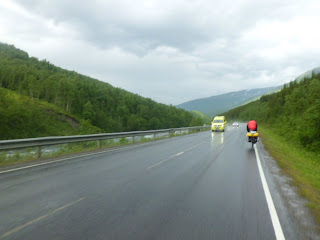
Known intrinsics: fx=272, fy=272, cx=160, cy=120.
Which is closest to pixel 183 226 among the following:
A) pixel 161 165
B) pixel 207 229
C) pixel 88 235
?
pixel 207 229

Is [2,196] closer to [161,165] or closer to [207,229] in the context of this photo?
[207,229]

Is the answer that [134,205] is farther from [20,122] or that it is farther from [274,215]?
[20,122]

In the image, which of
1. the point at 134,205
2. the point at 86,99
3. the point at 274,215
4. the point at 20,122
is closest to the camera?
the point at 274,215

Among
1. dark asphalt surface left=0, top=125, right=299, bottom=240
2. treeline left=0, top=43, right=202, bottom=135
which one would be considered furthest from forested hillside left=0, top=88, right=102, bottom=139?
treeline left=0, top=43, right=202, bottom=135

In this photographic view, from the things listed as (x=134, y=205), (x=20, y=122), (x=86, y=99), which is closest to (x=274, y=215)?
(x=134, y=205)

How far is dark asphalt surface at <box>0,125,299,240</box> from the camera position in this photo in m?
4.09

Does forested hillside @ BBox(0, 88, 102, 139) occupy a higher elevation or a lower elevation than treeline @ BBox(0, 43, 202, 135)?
lower

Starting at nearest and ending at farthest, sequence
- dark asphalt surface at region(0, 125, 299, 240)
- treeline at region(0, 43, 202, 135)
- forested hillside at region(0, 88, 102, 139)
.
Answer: dark asphalt surface at region(0, 125, 299, 240) < forested hillside at region(0, 88, 102, 139) < treeline at region(0, 43, 202, 135)

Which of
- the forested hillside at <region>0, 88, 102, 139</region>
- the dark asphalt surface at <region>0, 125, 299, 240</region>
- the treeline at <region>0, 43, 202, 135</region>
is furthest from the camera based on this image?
the treeline at <region>0, 43, 202, 135</region>

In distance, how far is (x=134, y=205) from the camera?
540cm

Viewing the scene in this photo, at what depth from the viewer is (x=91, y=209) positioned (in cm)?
508

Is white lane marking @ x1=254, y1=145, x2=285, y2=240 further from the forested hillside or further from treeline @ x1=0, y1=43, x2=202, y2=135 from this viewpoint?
treeline @ x1=0, y1=43, x2=202, y2=135

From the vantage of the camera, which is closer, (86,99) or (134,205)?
(134,205)

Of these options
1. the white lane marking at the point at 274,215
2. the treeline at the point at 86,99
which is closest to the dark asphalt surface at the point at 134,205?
the white lane marking at the point at 274,215
